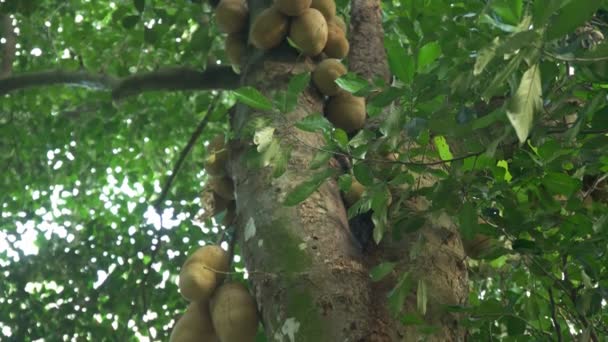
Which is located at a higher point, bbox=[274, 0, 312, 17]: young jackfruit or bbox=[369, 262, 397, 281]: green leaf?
bbox=[274, 0, 312, 17]: young jackfruit

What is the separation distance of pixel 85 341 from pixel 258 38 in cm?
185

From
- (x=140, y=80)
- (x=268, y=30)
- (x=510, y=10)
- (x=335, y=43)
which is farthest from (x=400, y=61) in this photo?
(x=140, y=80)

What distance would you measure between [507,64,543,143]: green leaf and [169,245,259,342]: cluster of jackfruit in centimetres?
81

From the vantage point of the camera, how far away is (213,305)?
1.64 meters

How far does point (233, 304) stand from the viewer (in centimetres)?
155

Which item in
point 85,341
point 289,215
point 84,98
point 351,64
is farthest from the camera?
point 84,98

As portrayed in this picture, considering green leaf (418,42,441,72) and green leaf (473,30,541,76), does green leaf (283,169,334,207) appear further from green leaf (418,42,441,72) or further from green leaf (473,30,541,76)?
green leaf (473,30,541,76)

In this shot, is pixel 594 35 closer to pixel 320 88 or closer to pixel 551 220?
pixel 551 220

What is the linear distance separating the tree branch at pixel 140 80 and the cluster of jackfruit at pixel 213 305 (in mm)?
671

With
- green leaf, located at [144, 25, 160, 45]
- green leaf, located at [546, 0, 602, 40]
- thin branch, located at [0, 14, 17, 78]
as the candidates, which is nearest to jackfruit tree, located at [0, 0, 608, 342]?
green leaf, located at [546, 0, 602, 40]

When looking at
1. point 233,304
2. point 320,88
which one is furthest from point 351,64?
point 233,304

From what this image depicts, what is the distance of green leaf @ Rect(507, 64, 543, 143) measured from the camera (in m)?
0.86

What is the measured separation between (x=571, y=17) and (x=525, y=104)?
0.13 meters

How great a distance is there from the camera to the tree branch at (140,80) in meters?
2.29
